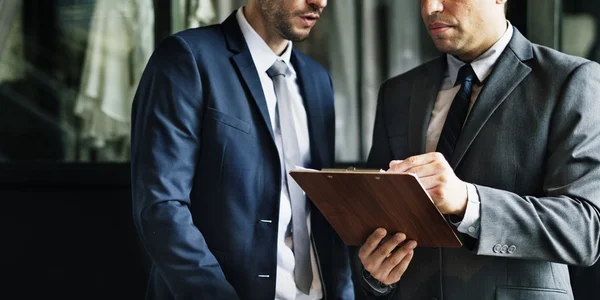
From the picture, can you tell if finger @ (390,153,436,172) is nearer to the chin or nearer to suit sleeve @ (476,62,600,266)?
suit sleeve @ (476,62,600,266)

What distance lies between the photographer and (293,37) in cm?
279

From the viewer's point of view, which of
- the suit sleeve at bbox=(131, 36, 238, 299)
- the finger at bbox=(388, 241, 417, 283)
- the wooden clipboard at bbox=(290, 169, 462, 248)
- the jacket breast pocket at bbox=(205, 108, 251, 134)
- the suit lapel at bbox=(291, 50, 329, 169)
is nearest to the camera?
the wooden clipboard at bbox=(290, 169, 462, 248)

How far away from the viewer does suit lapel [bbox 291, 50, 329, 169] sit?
2887 millimetres

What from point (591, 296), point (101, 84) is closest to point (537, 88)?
point (591, 296)

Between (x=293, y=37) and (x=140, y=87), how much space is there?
20.6 inches

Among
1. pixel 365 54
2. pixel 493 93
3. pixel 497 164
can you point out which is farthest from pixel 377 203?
pixel 365 54

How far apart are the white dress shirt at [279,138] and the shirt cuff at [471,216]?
64 centimetres

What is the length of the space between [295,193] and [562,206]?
876mm

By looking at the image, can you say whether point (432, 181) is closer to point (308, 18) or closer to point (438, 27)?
point (438, 27)

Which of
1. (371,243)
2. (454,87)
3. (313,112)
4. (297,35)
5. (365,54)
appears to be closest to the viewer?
(371,243)

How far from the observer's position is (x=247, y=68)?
9.00 ft

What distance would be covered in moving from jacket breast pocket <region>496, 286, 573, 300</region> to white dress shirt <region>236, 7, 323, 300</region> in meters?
0.65

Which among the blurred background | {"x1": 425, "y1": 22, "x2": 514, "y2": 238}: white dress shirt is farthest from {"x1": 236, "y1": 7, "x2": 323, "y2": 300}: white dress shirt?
the blurred background

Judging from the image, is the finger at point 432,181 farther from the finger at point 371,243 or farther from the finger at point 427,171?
the finger at point 371,243
